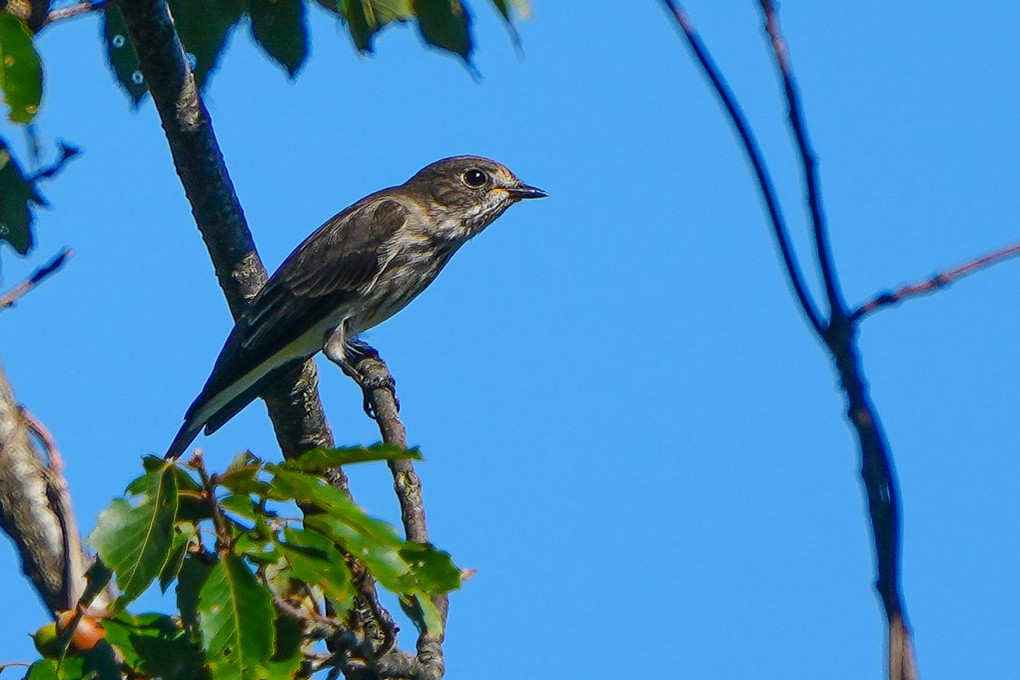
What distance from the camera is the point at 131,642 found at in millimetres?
3271

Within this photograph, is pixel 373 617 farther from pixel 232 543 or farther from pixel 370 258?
pixel 370 258

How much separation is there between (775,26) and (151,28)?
10.2 ft

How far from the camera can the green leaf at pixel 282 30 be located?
459 cm

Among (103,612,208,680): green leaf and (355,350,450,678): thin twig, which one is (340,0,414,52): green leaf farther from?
(103,612,208,680): green leaf

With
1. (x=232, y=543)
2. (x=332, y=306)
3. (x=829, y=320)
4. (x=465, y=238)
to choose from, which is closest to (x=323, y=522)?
(x=232, y=543)

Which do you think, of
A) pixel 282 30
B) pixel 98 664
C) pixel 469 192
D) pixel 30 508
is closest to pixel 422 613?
pixel 98 664

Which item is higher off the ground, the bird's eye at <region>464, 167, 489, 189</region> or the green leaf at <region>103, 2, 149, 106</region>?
the bird's eye at <region>464, 167, 489, 189</region>

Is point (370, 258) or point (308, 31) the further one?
point (370, 258)

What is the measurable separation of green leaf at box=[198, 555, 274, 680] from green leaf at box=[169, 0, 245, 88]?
7.09 feet

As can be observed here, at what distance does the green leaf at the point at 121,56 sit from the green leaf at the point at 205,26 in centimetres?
18

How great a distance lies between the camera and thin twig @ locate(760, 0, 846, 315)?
5.08 ft

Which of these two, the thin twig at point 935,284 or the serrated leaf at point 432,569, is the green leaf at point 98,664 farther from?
the thin twig at point 935,284

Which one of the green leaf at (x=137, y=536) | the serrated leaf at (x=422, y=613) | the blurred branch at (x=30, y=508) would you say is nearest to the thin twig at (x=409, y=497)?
the serrated leaf at (x=422, y=613)

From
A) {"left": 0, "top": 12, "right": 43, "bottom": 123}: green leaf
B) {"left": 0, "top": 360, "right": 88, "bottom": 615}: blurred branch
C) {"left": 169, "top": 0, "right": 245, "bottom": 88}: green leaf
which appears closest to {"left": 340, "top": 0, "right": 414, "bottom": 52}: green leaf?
{"left": 169, "top": 0, "right": 245, "bottom": 88}: green leaf
